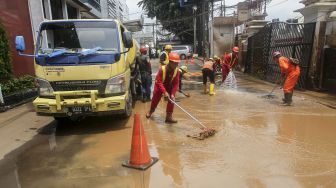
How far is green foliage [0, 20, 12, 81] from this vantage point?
9.89 m

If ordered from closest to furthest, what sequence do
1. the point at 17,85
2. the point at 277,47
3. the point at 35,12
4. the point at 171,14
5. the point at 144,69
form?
the point at 144,69 → the point at 17,85 → the point at 35,12 → the point at 277,47 → the point at 171,14

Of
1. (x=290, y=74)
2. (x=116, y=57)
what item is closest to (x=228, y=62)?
(x=290, y=74)

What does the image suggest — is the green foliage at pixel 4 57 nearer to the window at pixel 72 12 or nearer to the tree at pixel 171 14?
the window at pixel 72 12

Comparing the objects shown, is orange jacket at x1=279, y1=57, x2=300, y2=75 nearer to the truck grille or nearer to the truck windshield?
the truck windshield

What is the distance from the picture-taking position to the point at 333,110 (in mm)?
8141

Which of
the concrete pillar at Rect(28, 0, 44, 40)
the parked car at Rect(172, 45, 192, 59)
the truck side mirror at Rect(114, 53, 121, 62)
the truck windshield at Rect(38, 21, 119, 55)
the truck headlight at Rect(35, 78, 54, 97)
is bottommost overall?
the parked car at Rect(172, 45, 192, 59)

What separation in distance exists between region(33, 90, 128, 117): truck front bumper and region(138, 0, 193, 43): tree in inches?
1488

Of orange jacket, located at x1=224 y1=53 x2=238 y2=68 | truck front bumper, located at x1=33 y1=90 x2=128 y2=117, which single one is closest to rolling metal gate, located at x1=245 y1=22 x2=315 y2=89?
orange jacket, located at x1=224 y1=53 x2=238 y2=68

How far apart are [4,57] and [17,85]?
941 mm

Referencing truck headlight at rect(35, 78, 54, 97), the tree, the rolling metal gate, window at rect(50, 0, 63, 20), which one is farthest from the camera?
the tree

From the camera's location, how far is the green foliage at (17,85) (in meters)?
9.56

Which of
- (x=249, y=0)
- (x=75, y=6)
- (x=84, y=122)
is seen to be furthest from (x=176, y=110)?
(x=249, y=0)

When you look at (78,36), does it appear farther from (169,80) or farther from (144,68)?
(144,68)

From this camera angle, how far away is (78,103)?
618 cm
